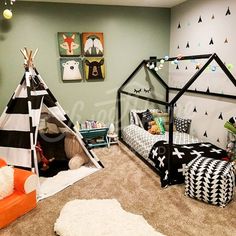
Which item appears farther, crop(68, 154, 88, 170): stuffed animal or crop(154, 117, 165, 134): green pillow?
crop(154, 117, 165, 134): green pillow

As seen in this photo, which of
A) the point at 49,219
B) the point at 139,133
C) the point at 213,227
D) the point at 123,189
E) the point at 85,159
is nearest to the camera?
the point at 213,227

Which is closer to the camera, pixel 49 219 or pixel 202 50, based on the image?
pixel 49 219

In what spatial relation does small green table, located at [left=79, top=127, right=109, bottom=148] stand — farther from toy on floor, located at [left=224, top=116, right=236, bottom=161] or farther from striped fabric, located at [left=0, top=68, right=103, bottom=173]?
toy on floor, located at [left=224, top=116, right=236, bottom=161]

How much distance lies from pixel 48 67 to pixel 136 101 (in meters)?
1.72

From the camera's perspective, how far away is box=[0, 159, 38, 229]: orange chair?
6.88 ft

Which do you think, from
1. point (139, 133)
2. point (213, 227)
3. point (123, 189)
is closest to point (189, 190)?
point (213, 227)

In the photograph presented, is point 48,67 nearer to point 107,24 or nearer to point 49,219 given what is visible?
point 107,24

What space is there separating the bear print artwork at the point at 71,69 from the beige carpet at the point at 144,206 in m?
1.72

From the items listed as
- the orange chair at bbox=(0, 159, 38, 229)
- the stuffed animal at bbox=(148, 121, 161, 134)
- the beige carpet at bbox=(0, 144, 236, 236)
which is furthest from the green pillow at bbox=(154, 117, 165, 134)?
the orange chair at bbox=(0, 159, 38, 229)

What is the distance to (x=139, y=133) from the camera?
12.3 ft

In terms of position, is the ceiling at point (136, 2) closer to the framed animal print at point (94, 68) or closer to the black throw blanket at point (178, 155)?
the framed animal print at point (94, 68)

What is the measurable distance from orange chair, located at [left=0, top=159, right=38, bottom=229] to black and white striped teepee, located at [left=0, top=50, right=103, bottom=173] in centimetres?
29

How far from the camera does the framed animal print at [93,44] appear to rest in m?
3.89

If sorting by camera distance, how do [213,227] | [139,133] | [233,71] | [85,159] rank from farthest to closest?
1. [139,133]
2. [85,159]
3. [233,71]
4. [213,227]
